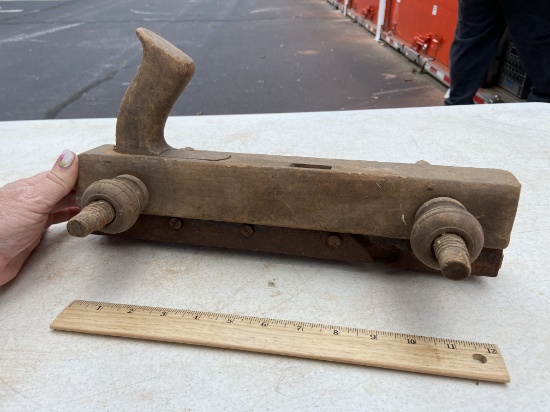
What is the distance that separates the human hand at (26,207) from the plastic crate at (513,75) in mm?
3196

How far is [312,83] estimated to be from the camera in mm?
4262

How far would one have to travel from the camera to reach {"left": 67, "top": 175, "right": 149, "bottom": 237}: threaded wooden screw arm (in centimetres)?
100

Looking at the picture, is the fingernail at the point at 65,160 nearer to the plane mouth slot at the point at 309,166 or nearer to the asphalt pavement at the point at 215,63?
the plane mouth slot at the point at 309,166

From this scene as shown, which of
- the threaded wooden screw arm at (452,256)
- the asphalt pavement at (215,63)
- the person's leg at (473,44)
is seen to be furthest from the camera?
the asphalt pavement at (215,63)

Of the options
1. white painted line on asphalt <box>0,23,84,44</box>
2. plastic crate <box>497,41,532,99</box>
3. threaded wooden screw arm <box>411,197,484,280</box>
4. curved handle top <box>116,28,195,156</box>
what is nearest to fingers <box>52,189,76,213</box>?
curved handle top <box>116,28,195,156</box>

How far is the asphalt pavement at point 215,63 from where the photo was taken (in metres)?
3.83

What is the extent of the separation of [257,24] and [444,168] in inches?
240

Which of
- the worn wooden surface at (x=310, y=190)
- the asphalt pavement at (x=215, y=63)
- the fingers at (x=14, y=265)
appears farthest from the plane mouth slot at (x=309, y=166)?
the asphalt pavement at (x=215, y=63)

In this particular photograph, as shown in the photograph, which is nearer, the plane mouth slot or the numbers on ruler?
the numbers on ruler

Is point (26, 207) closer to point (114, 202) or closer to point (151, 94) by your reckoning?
point (114, 202)

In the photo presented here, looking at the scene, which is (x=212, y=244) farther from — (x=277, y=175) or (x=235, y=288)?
(x=277, y=175)

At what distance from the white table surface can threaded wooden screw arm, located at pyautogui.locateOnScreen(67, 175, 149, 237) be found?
0.57 ft

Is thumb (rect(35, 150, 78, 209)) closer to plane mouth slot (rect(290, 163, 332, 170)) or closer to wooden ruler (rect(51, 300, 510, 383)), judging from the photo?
wooden ruler (rect(51, 300, 510, 383))

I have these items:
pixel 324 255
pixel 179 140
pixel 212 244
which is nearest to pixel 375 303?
pixel 324 255
